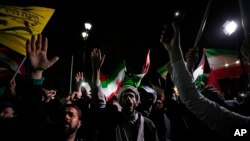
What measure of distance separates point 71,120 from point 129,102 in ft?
3.81

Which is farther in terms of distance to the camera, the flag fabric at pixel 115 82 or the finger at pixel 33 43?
the flag fabric at pixel 115 82

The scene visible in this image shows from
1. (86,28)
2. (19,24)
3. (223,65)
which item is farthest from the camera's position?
(86,28)

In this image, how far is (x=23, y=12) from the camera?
6.34 meters

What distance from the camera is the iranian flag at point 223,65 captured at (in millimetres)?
9727

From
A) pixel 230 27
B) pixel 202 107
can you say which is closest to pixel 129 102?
pixel 202 107

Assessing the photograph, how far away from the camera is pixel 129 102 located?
4609 millimetres

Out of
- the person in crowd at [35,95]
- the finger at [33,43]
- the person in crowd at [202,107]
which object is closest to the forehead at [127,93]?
the person in crowd at [35,95]

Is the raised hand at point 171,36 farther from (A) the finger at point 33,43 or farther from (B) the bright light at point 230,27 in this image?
(B) the bright light at point 230,27

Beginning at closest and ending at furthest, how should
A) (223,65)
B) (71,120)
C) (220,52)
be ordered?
(71,120) → (223,65) → (220,52)

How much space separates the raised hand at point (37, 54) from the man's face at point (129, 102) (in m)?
2.04

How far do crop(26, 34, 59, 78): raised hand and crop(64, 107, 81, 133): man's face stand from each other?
1.36m

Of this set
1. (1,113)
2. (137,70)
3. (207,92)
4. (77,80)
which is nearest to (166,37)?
(207,92)

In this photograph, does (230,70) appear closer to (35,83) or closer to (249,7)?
(249,7)

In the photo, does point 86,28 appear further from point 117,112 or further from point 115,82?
point 117,112
